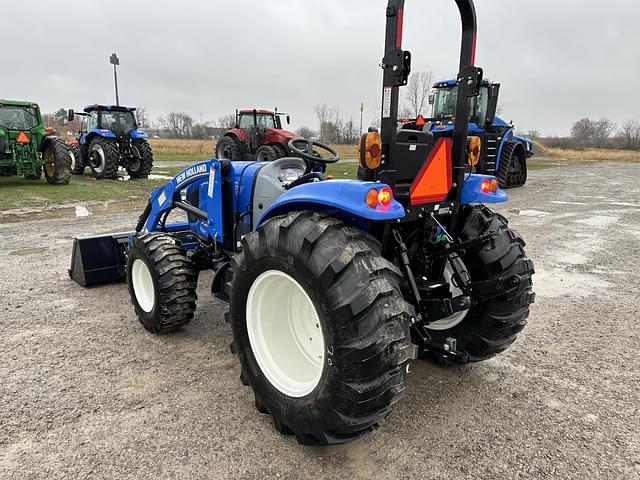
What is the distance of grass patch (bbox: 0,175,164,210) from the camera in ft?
33.8

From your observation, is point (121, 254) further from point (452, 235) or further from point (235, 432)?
point (452, 235)

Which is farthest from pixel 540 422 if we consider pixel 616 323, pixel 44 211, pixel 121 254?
pixel 44 211

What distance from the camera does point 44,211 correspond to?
9281 mm

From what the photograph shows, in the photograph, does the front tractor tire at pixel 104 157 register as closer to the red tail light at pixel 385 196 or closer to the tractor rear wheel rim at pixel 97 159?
the tractor rear wheel rim at pixel 97 159

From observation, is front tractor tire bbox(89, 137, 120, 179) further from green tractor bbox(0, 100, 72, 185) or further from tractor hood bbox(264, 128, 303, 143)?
tractor hood bbox(264, 128, 303, 143)

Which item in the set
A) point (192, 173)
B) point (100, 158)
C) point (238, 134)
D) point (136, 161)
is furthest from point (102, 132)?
point (192, 173)

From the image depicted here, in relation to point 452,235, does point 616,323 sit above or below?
below

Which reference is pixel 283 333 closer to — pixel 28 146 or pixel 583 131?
pixel 28 146

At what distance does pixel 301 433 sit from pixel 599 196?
14.0 meters

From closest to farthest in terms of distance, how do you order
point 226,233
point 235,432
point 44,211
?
1. point 235,432
2. point 226,233
3. point 44,211

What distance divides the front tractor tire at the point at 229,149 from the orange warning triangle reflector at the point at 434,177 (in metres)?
15.3

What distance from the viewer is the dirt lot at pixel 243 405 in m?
2.35

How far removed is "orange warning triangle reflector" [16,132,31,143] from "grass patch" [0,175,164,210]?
121 centimetres

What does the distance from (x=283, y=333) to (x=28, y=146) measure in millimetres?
12720
